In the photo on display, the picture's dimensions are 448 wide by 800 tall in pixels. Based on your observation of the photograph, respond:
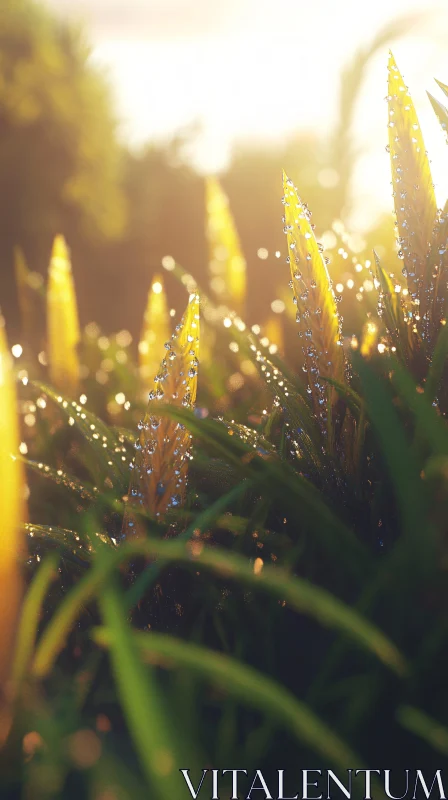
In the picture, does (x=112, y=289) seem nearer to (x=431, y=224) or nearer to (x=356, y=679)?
(x=431, y=224)

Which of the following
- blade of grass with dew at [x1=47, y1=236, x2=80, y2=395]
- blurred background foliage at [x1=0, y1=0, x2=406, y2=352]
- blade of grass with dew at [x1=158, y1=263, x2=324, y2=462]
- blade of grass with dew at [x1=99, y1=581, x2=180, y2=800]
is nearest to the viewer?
blade of grass with dew at [x1=99, y1=581, x2=180, y2=800]

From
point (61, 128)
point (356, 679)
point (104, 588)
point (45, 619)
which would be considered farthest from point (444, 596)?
point (61, 128)

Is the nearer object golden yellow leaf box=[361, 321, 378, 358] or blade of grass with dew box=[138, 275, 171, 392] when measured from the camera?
golden yellow leaf box=[361, 321, 378, 358]

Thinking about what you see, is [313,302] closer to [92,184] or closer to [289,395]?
[289,395]

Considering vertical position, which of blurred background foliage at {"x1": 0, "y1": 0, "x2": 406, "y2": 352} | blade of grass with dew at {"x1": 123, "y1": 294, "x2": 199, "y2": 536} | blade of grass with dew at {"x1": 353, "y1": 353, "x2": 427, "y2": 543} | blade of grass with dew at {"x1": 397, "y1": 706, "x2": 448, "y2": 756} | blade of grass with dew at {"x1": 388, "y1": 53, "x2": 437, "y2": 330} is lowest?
blade of grass with dew at {"x1": 397, "y1": 706, "x2": 448, "y2": 756}

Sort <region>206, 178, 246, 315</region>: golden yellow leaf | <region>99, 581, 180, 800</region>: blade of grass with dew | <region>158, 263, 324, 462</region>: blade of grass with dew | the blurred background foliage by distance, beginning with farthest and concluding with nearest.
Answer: the blurred background foliage → <region>206, 178, 246, 315</region>: golden yellow leaf → <region>158, 263, 324, 462</region>: blade of grass with dew → <region>99, 581, 180, 800</region>: blade of grass with dew

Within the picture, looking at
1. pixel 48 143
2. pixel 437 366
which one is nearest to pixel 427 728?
pixel 437 366

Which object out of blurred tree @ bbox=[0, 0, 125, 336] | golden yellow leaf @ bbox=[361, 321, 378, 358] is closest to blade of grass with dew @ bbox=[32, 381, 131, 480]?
golden yellow leaf @ bbox=[361, 321, 378, 358]

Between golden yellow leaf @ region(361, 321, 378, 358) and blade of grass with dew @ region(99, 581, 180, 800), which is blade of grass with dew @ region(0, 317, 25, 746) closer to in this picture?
blade of grass with dew @ region(99, 581, 180, 800)
